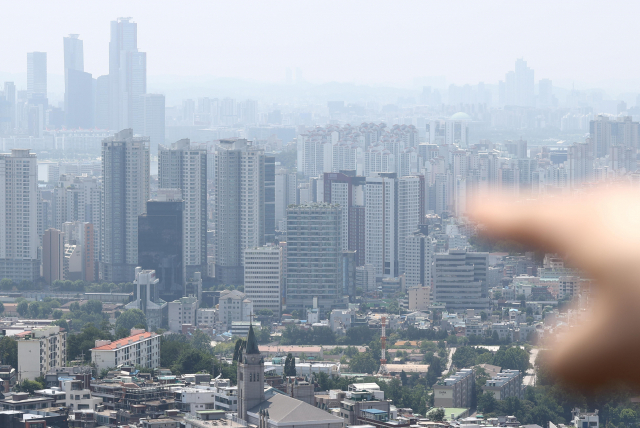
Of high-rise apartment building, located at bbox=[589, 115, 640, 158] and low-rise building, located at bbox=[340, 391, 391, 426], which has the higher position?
high-rise apartment building, located at bbox=[589, 115, 640, 158]

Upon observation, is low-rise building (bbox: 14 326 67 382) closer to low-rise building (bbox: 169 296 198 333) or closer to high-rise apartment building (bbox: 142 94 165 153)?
low-rise building (bbox: 169 296 198 333)

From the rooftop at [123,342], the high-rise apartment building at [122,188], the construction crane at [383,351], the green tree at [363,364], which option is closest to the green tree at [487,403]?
→ the construction crane at [383,351]

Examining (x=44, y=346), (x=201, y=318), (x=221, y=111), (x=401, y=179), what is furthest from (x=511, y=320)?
(x=221, y=111)

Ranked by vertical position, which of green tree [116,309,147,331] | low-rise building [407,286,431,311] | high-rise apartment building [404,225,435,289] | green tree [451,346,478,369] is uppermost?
high-rise apartment building [404,225,435,289]

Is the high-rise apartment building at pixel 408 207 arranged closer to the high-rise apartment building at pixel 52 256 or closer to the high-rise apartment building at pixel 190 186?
the high-rise apartment building at pixel 190 186

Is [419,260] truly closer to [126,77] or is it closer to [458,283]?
[458,283]

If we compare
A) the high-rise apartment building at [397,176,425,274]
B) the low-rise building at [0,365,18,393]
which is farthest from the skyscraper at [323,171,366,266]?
the low-rise building at [0,365,18,393]

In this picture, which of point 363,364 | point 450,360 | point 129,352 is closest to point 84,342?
point 129,352
